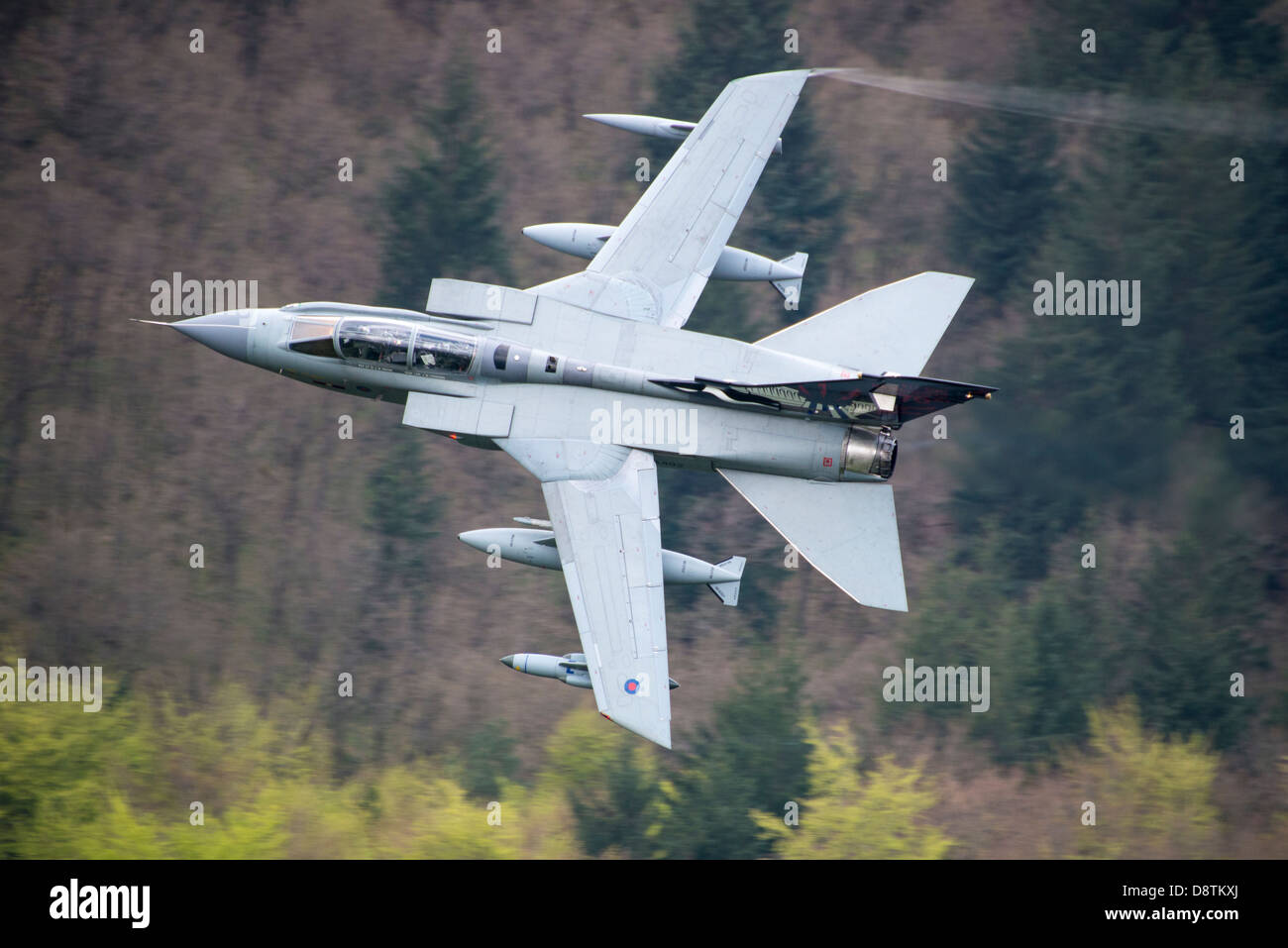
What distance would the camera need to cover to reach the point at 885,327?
2762 centimetres

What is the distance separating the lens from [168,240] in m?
42.2

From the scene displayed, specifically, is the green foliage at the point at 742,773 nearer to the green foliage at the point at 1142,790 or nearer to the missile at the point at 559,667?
the green foliage at the point at 1142,790

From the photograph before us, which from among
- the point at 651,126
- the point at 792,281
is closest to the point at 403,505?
the point at 651,126

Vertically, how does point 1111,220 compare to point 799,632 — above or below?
above

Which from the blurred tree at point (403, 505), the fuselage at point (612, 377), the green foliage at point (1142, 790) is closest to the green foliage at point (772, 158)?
the blurred tree at point (403, 505)

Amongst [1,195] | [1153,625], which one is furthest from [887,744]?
[1,195]

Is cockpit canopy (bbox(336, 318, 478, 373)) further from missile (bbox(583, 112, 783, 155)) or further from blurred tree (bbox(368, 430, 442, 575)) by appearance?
blurred tree (bbox(368, 430, 442, 575))

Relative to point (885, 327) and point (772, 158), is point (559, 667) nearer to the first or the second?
point (885, 327)

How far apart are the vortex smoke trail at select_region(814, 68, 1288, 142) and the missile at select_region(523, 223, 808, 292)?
11.1 metres

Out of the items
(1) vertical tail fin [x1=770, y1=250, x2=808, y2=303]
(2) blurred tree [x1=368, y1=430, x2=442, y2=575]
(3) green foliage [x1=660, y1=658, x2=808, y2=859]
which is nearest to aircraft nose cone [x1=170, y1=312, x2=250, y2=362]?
(1) vertical tail fin [x1=770, y1=250, x2=808, y2=303]

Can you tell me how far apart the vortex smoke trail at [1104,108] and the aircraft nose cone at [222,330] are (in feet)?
61.5

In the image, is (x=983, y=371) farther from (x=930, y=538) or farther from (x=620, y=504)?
(x=620, y=504)

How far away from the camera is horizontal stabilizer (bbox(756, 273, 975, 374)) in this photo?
27.5 metres

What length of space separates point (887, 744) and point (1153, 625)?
24.9ft
